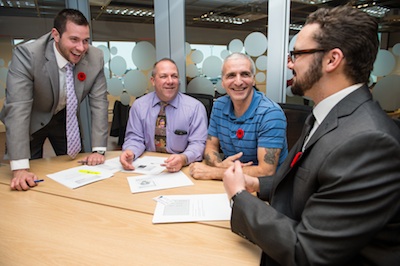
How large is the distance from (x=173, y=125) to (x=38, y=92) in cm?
96

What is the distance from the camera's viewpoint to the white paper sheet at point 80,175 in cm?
162

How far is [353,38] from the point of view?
0.94 meters

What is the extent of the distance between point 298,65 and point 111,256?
937 millimetres

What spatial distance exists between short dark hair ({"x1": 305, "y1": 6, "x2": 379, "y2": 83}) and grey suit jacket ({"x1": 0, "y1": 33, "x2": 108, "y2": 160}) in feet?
5.49

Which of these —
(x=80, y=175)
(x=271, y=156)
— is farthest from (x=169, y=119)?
(x=271, y=156)

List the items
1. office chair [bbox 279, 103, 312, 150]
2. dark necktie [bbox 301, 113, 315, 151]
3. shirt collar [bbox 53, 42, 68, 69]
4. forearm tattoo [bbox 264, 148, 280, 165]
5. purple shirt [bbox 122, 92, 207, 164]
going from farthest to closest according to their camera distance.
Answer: purple shirt [bbox 122, 92, 207, 164] → shirt collar [bbox 53, 42, 68, 69] → office chair [bbox 279, 103, 312, 150] → forearm tattoo [bbox 264, 148, 280, 165] → dark necktie [bbox 301, 113, 315, 151]

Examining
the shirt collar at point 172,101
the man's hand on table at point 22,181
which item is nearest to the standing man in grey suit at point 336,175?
the man's hand on table at point 22,181

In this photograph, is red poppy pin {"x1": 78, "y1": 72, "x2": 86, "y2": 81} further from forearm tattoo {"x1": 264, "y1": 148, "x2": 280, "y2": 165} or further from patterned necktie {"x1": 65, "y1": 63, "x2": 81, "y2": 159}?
forearm tattoo {"x1": 264, "y1": 148, "x2": 280, "y2": 165}

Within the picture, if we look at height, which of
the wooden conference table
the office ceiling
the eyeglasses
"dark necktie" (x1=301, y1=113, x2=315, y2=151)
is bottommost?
the wooden conference table

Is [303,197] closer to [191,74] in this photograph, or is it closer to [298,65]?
[298,65]

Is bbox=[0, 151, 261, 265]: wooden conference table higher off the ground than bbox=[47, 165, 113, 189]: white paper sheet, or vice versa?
bbox=[47, 165, 113, 189]: white paper sheet

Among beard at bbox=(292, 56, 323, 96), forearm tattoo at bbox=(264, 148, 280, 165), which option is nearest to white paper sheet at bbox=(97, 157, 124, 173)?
forearm tattoo at bbox=(264, 148, 280, 165)

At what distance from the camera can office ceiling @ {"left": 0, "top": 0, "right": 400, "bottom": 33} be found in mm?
1968

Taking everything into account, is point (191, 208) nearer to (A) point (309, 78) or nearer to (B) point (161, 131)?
(A) point (309, 78)
